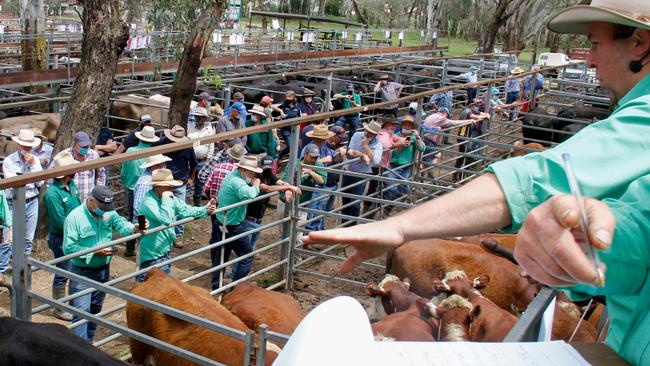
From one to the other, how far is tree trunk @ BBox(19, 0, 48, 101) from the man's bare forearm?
1864cm

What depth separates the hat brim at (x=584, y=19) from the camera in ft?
3.66

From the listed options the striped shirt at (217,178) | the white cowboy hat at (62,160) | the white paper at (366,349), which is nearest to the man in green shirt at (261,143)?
the striped shirt at (217,178)

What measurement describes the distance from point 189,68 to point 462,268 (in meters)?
7.11

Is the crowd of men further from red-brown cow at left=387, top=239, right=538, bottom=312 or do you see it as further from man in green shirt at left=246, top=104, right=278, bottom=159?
red-brown cow at left=387, top=239, right=538, bottom=312

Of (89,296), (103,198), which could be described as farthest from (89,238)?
(89,296)

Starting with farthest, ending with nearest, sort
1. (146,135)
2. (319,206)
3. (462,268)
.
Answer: (146,135) → (319,206) → (462,268)

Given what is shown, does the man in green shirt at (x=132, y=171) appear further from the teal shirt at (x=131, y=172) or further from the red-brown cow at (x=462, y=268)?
the red-brown cow at (x=462, y=268)

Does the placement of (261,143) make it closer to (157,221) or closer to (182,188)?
(182,188)

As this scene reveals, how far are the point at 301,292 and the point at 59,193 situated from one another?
8.79 feet

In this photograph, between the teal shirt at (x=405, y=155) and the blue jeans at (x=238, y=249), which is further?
the teal shirt at (x=405, y=155)

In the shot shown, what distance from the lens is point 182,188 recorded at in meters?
9.09

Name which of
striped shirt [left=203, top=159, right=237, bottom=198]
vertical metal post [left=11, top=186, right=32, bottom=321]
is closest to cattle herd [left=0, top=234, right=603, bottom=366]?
vertical metal post [left=11, top=186, right=32, bottom=321]

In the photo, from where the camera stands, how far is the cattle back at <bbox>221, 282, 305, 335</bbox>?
5.39 meters

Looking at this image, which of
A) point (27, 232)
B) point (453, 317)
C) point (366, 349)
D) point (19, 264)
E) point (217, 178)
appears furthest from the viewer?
point (217, 178)
